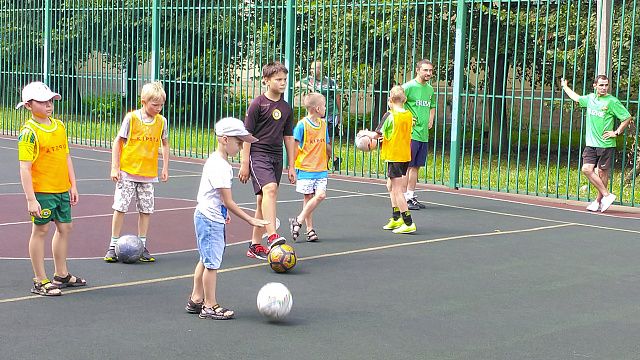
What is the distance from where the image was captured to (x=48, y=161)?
738 cm

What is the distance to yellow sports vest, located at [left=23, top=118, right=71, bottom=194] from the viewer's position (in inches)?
289

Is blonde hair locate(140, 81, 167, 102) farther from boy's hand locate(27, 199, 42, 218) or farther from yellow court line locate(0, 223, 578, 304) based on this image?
boy's hand locate(27, 199, 42, 218)

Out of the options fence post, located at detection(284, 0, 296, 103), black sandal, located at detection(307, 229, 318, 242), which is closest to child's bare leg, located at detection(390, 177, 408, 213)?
black sandal, located at detection(307, 229, 318, 242)

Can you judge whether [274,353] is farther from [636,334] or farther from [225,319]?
[636,334]

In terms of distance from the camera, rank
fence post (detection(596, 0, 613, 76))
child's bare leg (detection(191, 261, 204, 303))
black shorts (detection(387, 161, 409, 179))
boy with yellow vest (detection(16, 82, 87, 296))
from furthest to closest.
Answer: fence post (detection(596, 0, 613, 76)) → black shorts (detection(387, 161, 409, 179)) → boy with yellow vest (detection(16, 82, 87, 296)) → child's bare leg (detection(191, 261, 204, 303))

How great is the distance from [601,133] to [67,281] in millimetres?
8086

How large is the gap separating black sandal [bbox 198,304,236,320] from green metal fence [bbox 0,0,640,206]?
8.72 m

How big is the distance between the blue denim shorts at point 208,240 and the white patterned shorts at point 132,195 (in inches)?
93.0

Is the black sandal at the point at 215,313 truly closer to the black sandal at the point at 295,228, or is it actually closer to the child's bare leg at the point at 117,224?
the child's bare leg at the point at 117,224

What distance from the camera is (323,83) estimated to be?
679 inches

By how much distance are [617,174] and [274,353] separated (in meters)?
14.8

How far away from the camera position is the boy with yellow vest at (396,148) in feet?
35.6

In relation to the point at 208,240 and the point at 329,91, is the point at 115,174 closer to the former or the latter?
the point at 208,240

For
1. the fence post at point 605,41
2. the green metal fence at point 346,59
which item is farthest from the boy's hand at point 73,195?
the fence post at point 605,41
